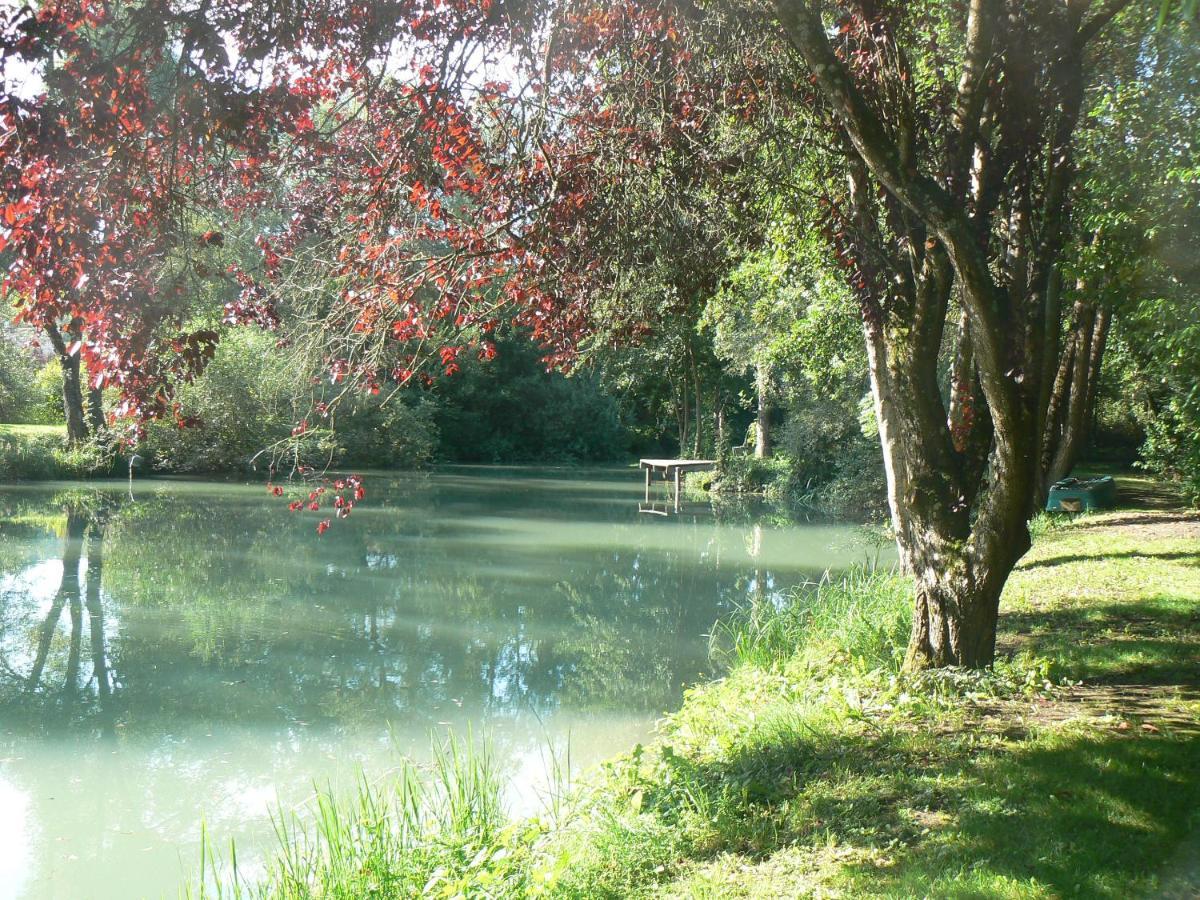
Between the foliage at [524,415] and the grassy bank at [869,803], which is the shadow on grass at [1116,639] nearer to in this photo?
the grassy bank at [869,803]

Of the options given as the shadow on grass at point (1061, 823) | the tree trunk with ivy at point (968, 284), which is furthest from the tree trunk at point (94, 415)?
the shadow on grass at point (1061, 823)

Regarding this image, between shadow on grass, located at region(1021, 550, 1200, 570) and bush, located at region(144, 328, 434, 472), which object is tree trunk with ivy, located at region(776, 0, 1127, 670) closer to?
shadow on grass, located at region(1021, 550, 1200, 570)

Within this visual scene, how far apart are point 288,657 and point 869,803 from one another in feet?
22.7

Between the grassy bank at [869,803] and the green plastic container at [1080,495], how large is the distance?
37.0 feet

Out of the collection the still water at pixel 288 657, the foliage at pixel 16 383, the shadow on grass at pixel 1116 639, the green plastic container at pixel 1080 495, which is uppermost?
the foliage at pixel 16 383

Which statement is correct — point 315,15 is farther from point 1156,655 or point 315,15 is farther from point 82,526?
point 82,526

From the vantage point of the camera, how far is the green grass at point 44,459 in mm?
28406

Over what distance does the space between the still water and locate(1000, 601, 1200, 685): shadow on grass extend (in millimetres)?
2948

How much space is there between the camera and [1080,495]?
689 inches

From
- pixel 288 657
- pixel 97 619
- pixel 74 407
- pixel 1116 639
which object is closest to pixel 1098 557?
pixel 1116 639

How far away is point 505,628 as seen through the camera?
37.0 feet

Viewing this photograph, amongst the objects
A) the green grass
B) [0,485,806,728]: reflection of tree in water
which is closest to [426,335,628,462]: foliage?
the green grass

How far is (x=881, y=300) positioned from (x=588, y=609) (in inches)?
282

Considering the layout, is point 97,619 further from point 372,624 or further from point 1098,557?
point 1098,557
